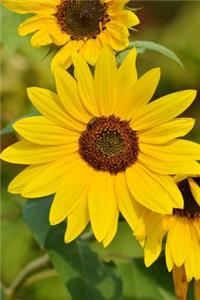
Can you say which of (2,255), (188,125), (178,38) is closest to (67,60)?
(188,125)

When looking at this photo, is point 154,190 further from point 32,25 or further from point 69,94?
point 32,25

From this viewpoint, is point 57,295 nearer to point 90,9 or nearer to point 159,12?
point 90,9

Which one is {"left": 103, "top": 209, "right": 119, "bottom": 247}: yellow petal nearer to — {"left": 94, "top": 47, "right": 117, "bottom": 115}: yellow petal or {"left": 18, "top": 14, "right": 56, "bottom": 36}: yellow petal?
{"left": 94, "top": 47, "right": 117, "bottom": 115}: yellow petal

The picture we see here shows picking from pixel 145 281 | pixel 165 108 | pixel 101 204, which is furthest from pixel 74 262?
Answer: pixel 165 108

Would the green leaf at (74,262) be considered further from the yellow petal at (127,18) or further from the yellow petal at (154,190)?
the yellow petal at (127,18)

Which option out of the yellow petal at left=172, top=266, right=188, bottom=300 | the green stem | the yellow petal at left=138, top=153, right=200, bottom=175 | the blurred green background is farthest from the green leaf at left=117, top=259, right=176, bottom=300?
the yellow petal at left=138, top=153, right=200, bottom=175

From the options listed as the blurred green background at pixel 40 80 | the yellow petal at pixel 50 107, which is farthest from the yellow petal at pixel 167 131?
the blurred green background at pixel 40 80
